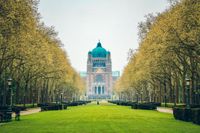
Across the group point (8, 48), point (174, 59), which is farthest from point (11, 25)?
point (174, 59)

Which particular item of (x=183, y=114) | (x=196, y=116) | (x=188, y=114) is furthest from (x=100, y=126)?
(x=183, y=114)

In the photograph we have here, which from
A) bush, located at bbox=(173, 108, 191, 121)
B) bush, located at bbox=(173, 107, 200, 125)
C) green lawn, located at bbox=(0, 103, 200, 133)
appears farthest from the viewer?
bush, located at bbox=(173, 108, 191, 121)

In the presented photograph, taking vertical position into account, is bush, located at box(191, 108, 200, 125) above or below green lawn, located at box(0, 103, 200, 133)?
above

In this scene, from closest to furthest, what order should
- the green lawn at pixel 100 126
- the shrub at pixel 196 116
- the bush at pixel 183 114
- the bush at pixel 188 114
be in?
the green lawn at pixel 100 126 → the shrub at pixel 196 116 → the bush at pixel 188 114 → the bush at pixel 183 114

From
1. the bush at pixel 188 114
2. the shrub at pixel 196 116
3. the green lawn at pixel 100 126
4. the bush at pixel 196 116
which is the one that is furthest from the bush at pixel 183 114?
the shrub at pixel 196 116

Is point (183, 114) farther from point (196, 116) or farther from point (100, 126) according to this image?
point (100, 126)

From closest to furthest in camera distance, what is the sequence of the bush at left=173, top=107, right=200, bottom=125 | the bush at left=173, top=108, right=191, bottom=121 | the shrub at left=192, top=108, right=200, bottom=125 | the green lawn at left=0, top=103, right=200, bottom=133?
1. the green lawn at left=0, top=103, right=200, bottom=133
2. the shrub at left=192, top=108, right=200, bottom=125
3. the bush at left=173, top=107, right=200, bottom=125
4. the bush at left=173, top=108, right=191, bottom=121

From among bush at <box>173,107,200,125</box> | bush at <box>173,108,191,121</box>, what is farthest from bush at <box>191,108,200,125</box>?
bush at <box>173,108,191,121</box>

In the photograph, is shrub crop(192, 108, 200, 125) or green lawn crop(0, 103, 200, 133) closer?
green lawn crop(0, 103, 200, 133)

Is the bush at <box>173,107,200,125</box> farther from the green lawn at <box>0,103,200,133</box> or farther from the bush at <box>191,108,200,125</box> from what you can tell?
the green lawn at <box>0,103,200,133</box>

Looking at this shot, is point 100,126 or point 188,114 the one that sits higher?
point 188,114

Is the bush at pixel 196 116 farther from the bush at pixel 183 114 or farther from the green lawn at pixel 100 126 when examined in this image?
the bush at pixel 183 114

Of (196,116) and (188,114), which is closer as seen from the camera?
(196,116)

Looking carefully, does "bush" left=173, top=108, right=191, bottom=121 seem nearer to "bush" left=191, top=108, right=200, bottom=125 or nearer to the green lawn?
the green lawn
